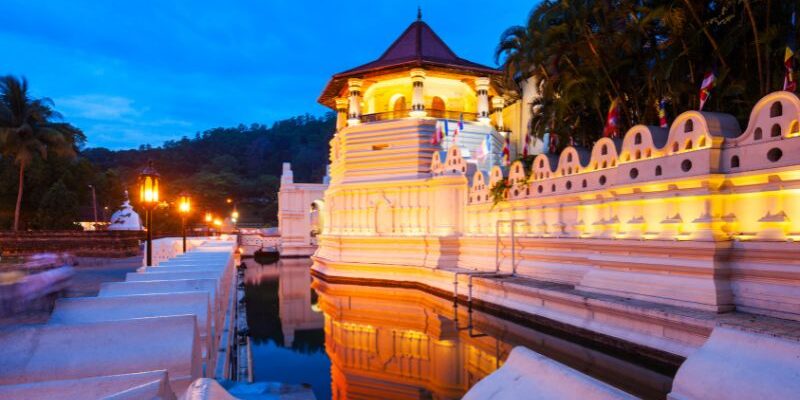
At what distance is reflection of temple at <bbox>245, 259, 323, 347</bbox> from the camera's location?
37.0ft

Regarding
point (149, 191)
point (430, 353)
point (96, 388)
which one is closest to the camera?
point (96, 388)

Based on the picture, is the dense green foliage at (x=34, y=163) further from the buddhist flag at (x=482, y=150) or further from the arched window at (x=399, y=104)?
the buddhist flag at (x=482, y=150)

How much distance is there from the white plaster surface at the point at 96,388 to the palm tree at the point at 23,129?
2544 cm

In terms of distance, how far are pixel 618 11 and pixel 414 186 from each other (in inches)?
348

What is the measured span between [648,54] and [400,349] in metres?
8.61

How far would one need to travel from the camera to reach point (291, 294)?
15859 mm

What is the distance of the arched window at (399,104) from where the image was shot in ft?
68.5

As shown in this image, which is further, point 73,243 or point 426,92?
point 426,92

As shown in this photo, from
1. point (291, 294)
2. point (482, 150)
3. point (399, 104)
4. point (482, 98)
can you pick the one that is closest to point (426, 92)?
point (399, 104)

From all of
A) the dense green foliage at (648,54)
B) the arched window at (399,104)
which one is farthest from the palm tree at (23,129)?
the dense green foliage at (648,54)

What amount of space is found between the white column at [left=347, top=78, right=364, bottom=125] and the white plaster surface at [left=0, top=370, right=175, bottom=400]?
58.5ft

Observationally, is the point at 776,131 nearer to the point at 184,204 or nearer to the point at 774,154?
the point at 774,154

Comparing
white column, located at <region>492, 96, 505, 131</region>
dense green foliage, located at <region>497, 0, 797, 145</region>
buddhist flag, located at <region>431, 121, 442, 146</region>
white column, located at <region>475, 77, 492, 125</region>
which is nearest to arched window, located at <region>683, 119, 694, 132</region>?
dense green foliage, located at <region>497, 0, 797, 145</region>

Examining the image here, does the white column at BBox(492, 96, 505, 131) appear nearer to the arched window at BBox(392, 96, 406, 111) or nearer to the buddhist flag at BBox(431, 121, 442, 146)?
the arched window at BBox(392, 96, 406, 111)
